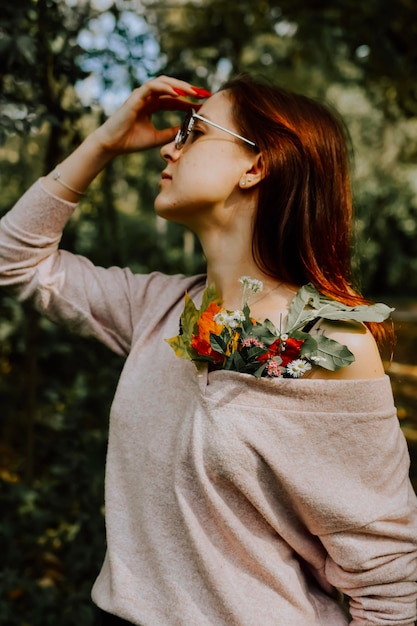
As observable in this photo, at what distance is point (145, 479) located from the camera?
145cm

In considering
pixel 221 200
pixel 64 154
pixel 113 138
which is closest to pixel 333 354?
pixel 221 200

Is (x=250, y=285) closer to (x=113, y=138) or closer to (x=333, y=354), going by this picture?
(x=333, y=354)

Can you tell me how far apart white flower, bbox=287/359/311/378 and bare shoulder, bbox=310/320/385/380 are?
5cm

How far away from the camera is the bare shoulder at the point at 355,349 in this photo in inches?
51.3

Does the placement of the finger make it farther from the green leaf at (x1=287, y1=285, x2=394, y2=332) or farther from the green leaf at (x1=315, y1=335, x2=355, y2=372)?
the green leaf at (x1=315, y1=335, x2=355, y2=372)

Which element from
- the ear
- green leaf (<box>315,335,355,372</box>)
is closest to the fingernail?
the ear

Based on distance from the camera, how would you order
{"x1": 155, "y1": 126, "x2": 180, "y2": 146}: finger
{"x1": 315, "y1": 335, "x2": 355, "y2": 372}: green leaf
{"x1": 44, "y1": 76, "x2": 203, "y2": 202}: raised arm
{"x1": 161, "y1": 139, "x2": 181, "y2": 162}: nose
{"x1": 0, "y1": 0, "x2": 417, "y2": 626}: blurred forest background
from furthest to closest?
{"x1": 0, "y1": 0, "x2": 417, "y2": 626}: blurred forest background
{"x1": 155, "y1": 126, "x2": 180, "y2": 146}: finger
{"x1": 44, "y1": 76, "x2": 203, "y2": 202}: raised arm
{"x1": 161, "y1": 139, "x2": 181, "y2": 162}: nose
{"x1": 315, "y1": 335, "x2": 355, "y2": 372}: green leaf

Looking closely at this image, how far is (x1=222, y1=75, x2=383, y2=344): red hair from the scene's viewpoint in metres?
1.50

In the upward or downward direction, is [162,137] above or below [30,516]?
above

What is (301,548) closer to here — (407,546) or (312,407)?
(407,546)

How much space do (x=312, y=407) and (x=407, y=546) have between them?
1.17ft

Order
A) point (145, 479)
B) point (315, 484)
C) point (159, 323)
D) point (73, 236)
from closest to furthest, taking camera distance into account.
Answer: point (315, 484) < point (145, 479) < point (159, 323) < point (73, 236)

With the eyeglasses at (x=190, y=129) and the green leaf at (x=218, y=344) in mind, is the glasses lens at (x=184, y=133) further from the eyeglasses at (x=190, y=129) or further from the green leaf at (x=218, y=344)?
the green leaf at (x=218, y=344)

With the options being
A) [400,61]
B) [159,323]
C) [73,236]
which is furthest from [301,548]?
[400,61]
